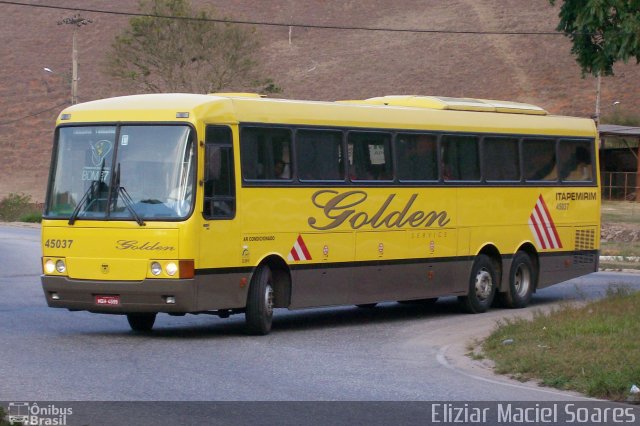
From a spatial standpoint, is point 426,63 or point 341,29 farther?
point 341,29

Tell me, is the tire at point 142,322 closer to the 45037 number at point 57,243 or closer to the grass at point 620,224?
the 45037 number at point 57,243

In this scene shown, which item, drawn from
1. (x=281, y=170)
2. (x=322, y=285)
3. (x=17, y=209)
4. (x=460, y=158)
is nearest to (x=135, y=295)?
(x=281, y=170)

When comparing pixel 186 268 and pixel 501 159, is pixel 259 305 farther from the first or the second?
pixel 501 159

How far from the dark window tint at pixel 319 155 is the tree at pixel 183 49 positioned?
45.0 meters

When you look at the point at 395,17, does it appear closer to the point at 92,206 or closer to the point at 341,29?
the point at 341,29

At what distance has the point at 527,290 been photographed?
67.5ft

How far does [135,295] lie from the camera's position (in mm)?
14562

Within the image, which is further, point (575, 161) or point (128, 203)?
point (575, 161)

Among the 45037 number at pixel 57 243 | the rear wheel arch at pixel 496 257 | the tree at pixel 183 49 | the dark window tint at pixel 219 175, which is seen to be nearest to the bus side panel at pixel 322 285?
the dark window tint at pixel 219 175

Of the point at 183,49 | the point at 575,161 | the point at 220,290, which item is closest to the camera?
the point at 220,290

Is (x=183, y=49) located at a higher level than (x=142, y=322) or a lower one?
higher

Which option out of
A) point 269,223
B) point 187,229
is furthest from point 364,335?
point 187,229

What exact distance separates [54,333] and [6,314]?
2.42 m

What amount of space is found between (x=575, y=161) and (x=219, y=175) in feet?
29.0
